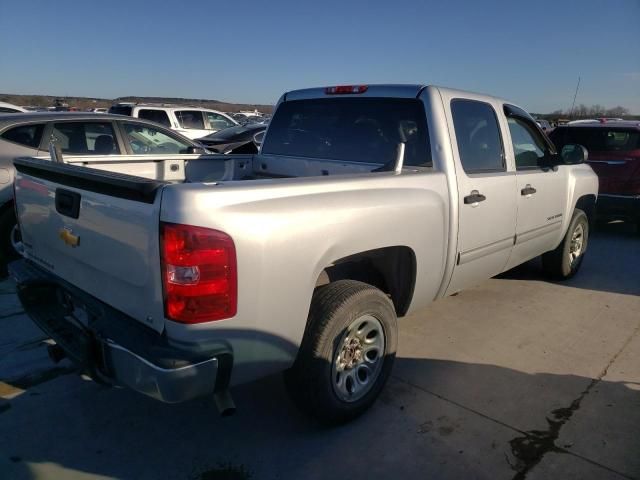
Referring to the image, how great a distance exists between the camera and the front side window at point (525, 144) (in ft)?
13.9

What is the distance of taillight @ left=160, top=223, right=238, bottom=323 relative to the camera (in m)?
1.96

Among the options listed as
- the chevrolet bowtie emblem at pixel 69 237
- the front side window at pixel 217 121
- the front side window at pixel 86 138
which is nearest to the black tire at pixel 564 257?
the chevrolet bowtie emblem at pixel 69 237

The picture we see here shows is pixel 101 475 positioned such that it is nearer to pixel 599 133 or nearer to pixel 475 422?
pixel 475 422

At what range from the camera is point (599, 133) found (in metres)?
8.17

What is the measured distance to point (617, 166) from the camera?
25.5ft

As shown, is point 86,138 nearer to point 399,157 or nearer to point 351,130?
point 351,130

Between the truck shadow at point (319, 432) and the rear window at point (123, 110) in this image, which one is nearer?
the truck shadow at point (319, 432)

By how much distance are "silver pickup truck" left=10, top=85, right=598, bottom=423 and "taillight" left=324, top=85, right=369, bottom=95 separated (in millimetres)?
18

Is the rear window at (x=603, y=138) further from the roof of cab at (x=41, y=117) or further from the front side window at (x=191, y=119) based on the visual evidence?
the front side window at (x=191, y=119)

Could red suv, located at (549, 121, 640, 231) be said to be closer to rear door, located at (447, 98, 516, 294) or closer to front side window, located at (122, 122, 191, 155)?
rear door, located at (447, 98, 516, 294)

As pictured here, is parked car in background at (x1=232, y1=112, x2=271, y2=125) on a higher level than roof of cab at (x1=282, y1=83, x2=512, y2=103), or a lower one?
higher

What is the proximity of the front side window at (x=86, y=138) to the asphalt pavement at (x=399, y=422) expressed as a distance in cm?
233

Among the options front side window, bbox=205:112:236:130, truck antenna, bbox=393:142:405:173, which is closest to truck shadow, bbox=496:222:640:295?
truck antenna, bbox=393:142:405:173

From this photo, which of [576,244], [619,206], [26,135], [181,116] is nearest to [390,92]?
[576,244]
